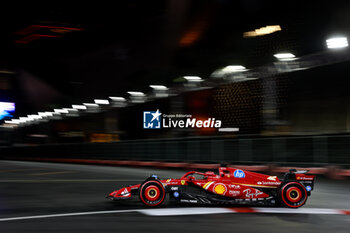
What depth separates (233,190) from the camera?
7.95 m

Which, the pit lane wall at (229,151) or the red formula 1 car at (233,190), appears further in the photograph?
the pit lane wall at (229,151)

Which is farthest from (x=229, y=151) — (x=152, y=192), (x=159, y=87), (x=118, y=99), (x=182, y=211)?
(x=118, y=99)

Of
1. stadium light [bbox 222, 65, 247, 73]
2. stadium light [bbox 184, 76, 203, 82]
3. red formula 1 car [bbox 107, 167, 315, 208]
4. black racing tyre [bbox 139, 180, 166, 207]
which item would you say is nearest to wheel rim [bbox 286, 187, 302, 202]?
red formula 1 car [bbox 107, 167, 315, 208]

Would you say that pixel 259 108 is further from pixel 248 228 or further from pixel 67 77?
pixel 67 77

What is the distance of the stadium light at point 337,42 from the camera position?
13773mm

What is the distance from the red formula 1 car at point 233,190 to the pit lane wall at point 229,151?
6.49 metres

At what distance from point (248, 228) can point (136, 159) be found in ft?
60.1

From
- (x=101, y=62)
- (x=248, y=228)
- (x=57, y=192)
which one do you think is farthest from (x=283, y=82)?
(x=101, y=62)

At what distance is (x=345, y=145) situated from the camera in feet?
45.2

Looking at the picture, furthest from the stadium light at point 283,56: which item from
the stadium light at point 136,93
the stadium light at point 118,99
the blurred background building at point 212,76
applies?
the stadium light at point 118,99

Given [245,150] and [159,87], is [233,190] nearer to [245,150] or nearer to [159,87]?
[245,150]

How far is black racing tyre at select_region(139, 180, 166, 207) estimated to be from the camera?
26.2 ft

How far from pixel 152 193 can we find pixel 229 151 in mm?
10890

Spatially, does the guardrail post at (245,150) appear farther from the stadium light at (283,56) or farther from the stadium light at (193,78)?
the stadium light at (193,78)
